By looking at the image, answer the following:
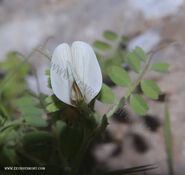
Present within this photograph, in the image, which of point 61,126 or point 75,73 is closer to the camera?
point 75,73

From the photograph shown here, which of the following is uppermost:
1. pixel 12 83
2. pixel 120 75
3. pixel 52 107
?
pixel 12 83

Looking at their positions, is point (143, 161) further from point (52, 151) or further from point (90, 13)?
point (90, 13)

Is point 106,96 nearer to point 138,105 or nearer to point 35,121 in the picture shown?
point 138,105

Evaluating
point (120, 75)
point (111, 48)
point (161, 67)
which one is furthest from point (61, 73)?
point (111, 48)

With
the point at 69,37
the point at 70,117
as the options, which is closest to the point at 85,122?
the point at 70,117

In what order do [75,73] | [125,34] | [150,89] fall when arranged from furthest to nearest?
[125,34] < [150,89] < [75,73]

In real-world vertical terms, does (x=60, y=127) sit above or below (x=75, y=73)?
below

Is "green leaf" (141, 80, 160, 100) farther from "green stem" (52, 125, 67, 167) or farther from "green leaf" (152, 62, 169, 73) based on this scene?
"green stem" (52, 125, 67, 167)
